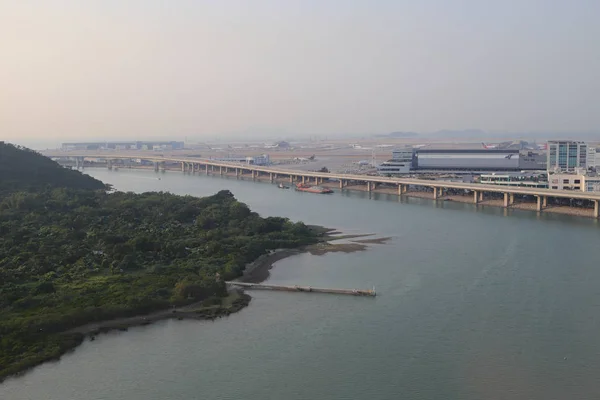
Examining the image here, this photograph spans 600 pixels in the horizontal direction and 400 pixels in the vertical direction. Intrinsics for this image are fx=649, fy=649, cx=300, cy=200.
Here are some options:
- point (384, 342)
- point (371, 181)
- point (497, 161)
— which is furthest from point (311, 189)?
point (384, 342)

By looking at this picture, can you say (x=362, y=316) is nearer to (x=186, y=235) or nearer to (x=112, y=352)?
(x=112, y=352)

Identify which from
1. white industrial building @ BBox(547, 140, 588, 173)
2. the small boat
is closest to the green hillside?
the small boat

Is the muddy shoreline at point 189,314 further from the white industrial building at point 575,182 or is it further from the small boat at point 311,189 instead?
the small boat at point 311,189

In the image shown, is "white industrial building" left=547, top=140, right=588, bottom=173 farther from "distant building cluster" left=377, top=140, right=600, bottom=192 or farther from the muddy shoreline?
the muddy shoreline

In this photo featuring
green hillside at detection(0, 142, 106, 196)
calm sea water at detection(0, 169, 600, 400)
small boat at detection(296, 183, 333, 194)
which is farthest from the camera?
small boat at detection(296, 183, 333, 194)

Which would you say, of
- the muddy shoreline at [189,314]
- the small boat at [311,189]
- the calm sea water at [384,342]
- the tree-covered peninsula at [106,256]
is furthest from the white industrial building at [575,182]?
the muddy shoreline at [189,314]
